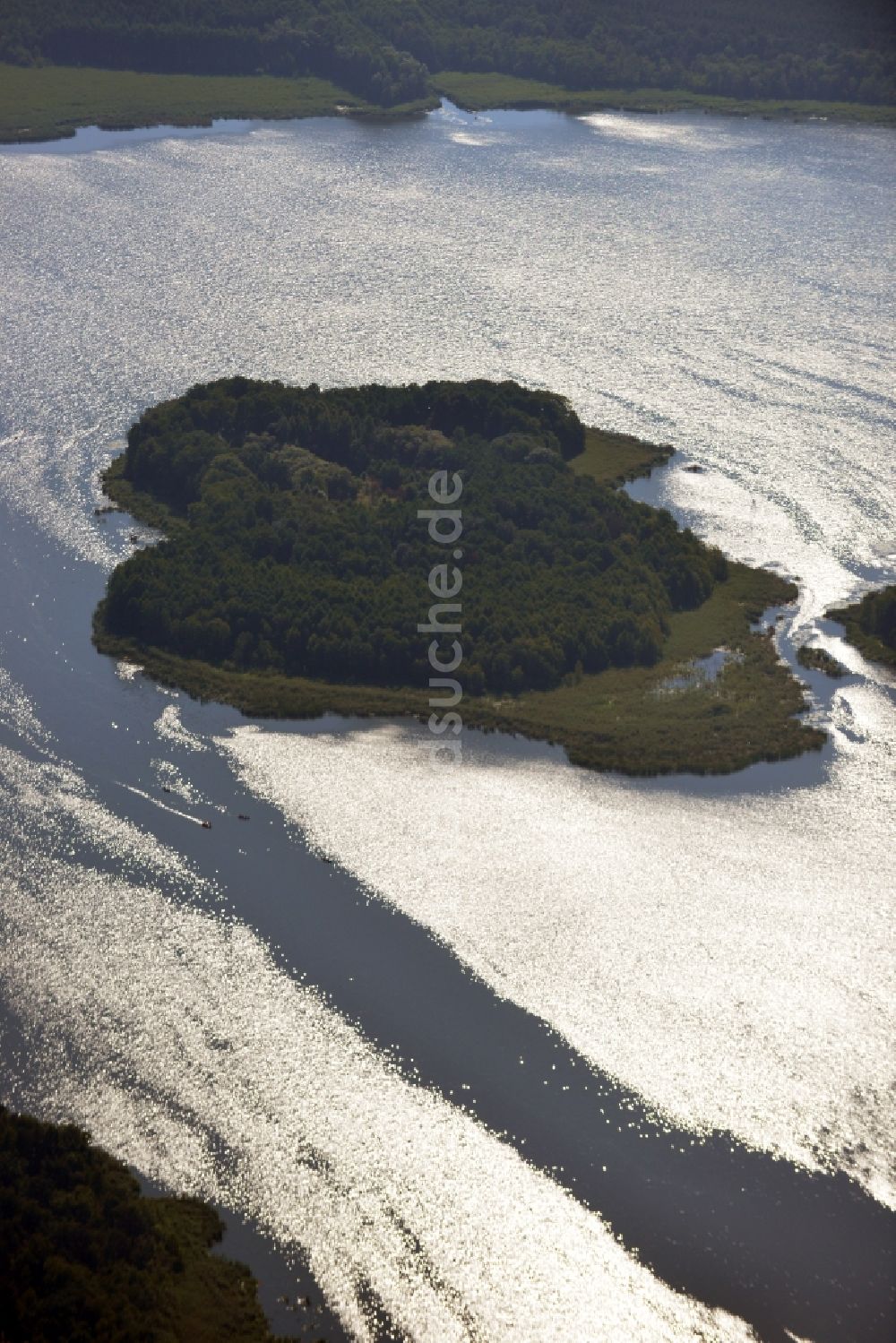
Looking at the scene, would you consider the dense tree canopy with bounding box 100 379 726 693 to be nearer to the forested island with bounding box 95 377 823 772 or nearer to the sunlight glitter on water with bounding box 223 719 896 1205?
the forested island with bounding box 95 377 823 772

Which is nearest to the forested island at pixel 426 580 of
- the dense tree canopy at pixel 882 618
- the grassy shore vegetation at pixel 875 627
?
the grassy shore vegetation at pixel 875 627

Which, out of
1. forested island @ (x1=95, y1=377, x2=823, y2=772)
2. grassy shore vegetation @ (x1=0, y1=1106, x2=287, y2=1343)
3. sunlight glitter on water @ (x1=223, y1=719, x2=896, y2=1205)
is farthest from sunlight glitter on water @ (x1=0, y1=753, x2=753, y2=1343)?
forested island @ (x1=95, y1=377, x2=823, y2=772)

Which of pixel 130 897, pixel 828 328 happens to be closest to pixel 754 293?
pixel 828 328

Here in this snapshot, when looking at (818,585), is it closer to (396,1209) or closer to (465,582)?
(465,582)

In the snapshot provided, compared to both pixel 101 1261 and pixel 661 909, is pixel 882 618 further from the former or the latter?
pixel 101 1261

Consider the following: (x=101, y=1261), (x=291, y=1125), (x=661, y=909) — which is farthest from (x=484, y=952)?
(x=101, y=1261)
